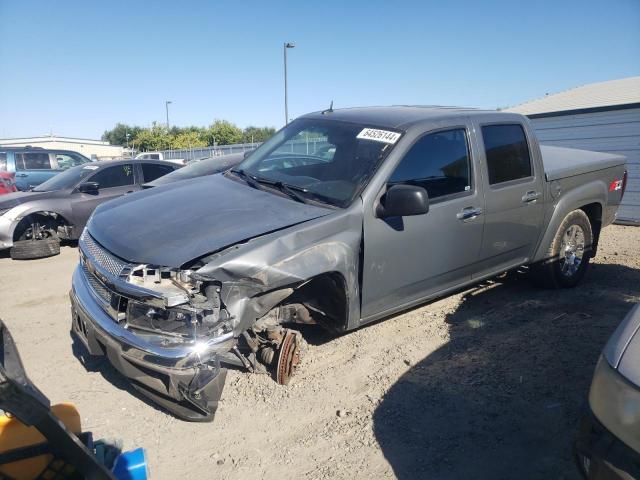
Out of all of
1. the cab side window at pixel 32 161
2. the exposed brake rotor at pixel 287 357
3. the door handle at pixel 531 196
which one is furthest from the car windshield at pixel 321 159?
the cab side window at pixel 32 161

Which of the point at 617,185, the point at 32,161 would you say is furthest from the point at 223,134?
the point at 617,185

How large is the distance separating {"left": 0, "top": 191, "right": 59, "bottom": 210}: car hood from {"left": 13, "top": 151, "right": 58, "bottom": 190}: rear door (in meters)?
5.64

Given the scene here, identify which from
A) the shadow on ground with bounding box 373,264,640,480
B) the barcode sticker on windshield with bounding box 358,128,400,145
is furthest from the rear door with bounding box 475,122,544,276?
the barcode sticker on windshield with bounding box 358,128,400,145

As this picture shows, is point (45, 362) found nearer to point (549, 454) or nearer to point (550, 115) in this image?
point (549, 454)

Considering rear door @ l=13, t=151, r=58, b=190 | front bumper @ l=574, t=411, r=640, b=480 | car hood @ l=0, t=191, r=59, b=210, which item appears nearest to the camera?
front bumper @ l=574, t=411, r=640, b=480

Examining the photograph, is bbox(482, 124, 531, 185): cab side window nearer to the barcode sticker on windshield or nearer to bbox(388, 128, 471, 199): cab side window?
bbox(388, 128, 471, 199): cab side window

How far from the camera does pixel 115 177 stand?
28.4 feet

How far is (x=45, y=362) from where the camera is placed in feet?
12.5

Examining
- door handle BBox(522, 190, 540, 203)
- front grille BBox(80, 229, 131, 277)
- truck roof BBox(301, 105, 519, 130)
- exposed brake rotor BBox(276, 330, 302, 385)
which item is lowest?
exposed brake rotor BBox(276, 330, 302, 385)

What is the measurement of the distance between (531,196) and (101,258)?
12.3ft

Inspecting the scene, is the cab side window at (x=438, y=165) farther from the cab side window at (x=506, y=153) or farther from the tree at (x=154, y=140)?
the tree at (x=154, y=140)

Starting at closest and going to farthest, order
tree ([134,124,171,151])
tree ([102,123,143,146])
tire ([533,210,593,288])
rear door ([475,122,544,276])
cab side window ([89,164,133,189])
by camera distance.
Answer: rear door ([475,122,544,276]), tire ([533,210,593,288]), cab side window ([89,164,133,189]), tree ([134,124,171,151]), tree ([102,123,143,146])

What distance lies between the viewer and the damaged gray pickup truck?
273 cm

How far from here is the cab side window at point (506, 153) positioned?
422cm
